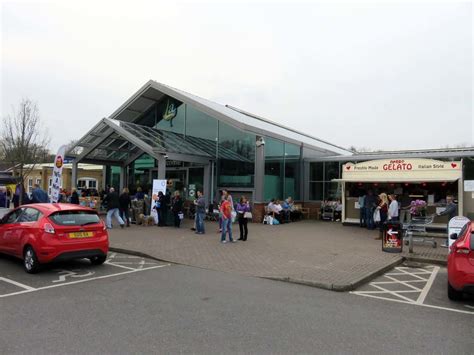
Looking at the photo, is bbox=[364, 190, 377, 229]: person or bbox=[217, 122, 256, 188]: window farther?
bbox=[217, 122, 256, 188]: window

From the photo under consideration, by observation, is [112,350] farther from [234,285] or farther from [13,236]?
[13,236]

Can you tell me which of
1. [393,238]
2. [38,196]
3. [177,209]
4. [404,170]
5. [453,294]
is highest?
[404,170]

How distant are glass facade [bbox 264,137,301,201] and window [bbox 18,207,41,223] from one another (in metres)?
12.2

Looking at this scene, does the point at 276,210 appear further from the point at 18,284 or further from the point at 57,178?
the point at 18,284

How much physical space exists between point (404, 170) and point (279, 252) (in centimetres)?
892

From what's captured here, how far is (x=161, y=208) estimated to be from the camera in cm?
1653

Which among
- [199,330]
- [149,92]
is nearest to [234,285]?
[199,330]

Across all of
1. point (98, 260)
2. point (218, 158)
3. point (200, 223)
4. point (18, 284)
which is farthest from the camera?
point (218, 158)

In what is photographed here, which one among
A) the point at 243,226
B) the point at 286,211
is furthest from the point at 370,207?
the point at 243,226

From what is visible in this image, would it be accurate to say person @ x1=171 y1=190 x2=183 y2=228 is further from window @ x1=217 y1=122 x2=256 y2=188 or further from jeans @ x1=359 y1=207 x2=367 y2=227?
jeans @ x1=359 y1=207 x2=367 y2=227

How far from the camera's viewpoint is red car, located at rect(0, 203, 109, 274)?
8172mm

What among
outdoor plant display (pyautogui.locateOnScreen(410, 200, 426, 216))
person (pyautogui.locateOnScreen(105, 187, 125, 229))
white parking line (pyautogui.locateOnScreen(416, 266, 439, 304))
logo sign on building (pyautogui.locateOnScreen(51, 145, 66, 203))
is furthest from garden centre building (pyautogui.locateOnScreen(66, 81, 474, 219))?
white parking line (pyautogui.locateOnScreen(416, 266, 439, 304))

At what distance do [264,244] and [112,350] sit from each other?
8347 millimetres

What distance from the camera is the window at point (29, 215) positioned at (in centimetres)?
870
